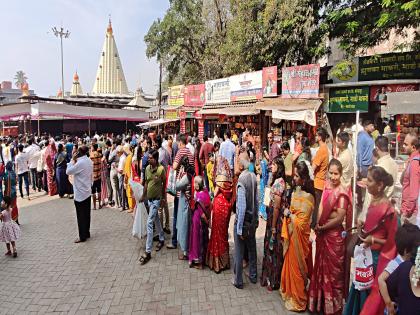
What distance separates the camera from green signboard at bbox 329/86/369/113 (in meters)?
9.96

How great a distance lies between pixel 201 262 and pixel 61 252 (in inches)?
106

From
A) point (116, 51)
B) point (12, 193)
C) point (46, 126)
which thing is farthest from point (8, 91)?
point (12, 193)

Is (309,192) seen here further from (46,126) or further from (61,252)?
(46,126)

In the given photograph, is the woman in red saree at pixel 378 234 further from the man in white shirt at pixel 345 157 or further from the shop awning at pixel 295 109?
the shop awning at pixel 295 109

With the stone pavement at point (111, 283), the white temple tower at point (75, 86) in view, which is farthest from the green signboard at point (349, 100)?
the white temple tower at point (75, 86)

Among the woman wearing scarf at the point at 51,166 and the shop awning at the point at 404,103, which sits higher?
the shop awning at the point at 404,103

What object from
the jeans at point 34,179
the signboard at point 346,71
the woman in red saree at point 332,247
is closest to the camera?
the woman in red saree at point 332,247

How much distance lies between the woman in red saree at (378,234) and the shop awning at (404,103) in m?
3.57

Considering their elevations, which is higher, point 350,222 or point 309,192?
point 309,192

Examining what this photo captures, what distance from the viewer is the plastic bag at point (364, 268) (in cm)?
268

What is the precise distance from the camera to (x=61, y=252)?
5387 mm

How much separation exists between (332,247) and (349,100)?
8.45m

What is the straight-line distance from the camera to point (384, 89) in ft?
31.2

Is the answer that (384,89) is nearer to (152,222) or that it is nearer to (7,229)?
(152,222)
